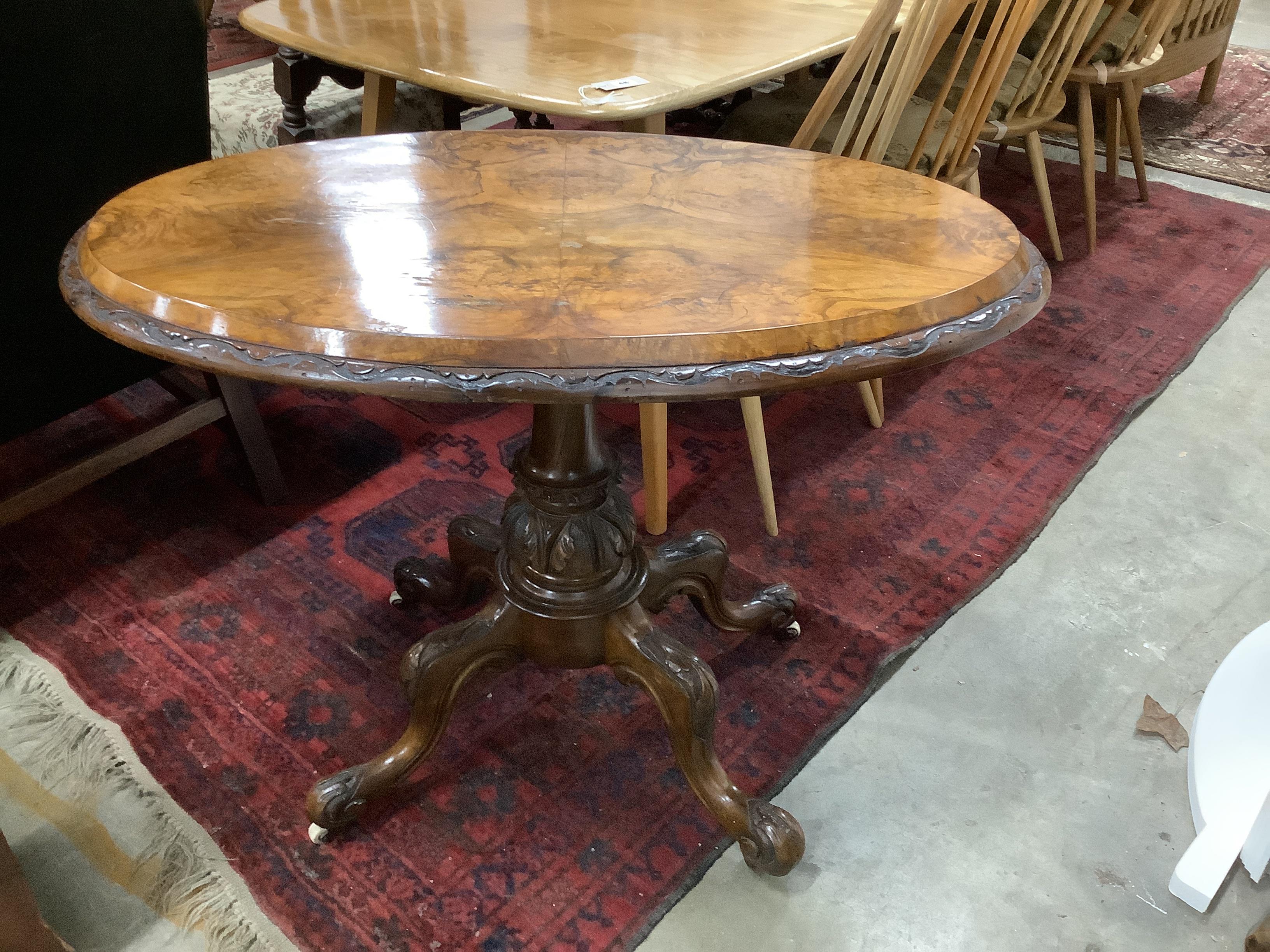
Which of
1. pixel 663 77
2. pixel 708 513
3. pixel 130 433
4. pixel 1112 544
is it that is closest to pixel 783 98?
pixel 663 77

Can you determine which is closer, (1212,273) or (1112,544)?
(1112,544)

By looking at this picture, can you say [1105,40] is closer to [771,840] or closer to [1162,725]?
[1162,725]

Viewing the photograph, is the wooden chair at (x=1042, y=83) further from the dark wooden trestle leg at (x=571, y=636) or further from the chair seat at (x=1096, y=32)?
the dark wooden trestle leg at (x=571, y=636)

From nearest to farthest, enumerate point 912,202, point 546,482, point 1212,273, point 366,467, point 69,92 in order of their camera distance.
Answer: point 912,202, point 546,482, point 69,92, point 366,467, point 1212,273

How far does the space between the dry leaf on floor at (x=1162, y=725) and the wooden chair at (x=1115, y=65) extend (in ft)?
5.09

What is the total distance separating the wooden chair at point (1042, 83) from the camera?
1.93m

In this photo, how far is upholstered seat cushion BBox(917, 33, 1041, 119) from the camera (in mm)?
2143

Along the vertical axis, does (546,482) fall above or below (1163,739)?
above

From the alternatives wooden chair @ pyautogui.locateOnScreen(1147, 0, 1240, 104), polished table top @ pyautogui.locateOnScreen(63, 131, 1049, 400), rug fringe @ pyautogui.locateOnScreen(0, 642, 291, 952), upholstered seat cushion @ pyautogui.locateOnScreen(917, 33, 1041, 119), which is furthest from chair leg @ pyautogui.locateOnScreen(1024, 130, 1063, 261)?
Result: rug fringe @ pyautogui.locateOnScreen(0, 642, 291, 952)

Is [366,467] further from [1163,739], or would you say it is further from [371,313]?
[1163,739]

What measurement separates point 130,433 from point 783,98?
59.9 inches

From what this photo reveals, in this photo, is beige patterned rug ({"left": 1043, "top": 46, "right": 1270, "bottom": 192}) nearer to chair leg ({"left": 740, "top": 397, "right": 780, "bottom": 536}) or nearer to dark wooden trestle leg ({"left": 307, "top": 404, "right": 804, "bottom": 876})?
chair leg ({"left": 740, "top": 397, "right": 780, "bottom": 536})

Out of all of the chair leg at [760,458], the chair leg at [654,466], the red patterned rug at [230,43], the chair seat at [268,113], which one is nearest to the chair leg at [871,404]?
the chair leg at [760,458]

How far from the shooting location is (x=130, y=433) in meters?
1.80
